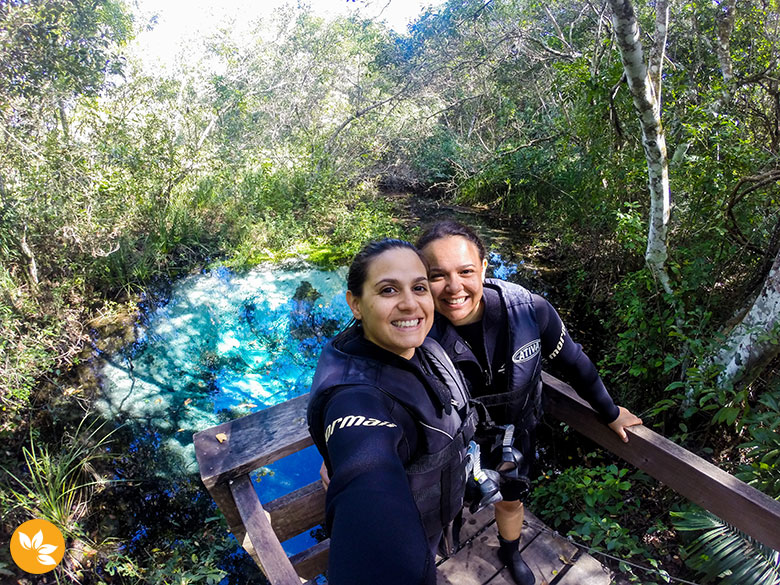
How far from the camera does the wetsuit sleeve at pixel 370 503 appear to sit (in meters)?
0.83

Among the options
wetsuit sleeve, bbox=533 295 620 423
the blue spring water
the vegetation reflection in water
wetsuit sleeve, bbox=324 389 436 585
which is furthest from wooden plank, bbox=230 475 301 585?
the vegetation reflection in water

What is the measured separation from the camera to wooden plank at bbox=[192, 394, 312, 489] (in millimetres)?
1745

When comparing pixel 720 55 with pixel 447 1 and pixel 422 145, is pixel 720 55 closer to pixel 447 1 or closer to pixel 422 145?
pixel 447 1

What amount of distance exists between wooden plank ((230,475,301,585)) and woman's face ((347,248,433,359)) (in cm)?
89

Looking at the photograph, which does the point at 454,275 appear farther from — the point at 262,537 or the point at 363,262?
the point at 262,537

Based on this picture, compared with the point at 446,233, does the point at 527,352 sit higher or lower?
lower

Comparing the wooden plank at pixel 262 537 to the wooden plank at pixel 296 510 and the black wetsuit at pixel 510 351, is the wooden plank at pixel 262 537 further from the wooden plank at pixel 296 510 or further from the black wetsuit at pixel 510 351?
the black wetsuit at pixel 510 351

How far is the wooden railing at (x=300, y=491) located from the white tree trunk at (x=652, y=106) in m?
2.04

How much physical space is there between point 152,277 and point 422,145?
879 centimetres

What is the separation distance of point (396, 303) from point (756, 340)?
8.50 ft

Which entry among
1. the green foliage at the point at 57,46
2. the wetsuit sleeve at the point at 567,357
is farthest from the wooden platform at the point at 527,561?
the green foliage at the point at 57,46

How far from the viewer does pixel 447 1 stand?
941 cm

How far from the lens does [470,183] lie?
10.6 m

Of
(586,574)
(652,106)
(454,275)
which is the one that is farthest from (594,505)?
(652,106)
